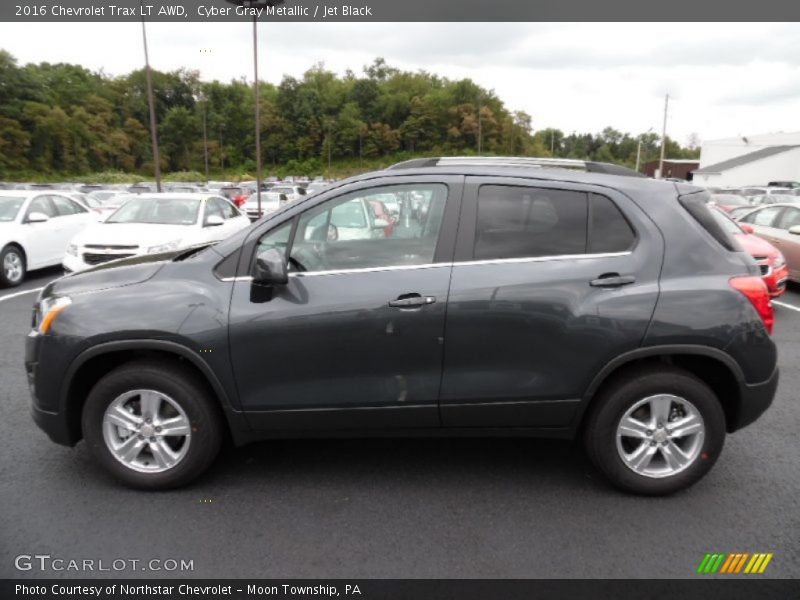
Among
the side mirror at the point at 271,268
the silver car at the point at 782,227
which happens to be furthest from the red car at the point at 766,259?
the side mirror at the point at 271,268

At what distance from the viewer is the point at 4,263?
9.71 meters

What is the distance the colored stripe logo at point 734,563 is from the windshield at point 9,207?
11.3m

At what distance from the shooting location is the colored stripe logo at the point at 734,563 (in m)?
2.74

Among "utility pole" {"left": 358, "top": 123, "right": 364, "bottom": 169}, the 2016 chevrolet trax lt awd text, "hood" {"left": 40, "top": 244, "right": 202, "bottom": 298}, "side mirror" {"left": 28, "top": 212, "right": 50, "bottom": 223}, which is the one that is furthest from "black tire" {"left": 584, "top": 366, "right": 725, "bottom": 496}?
"utility pole" {"left": 358, "top": 123, "right": 364, "bottom": 169}

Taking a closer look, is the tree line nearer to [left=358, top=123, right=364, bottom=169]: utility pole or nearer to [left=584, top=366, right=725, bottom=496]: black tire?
[left=358, top=123, right=364, bottom=169]: utility pole

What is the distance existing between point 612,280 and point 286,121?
116871 mm

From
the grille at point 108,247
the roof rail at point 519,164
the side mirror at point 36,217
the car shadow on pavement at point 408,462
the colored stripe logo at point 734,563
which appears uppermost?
the roof rail at point 519,164

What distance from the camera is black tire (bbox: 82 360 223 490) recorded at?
10.7 feet

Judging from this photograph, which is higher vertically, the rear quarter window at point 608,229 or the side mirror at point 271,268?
the rear quarter window at point 608,229

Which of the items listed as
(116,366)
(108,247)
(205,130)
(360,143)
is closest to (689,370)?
(116,366)

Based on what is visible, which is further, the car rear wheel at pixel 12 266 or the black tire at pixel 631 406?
the car rear wheel at pixel 12 266

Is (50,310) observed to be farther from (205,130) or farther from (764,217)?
(205,130)

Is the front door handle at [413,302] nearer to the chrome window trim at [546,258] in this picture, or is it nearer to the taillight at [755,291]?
the chrome window trim at [546,258]

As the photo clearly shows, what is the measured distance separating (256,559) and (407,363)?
1.20 m
